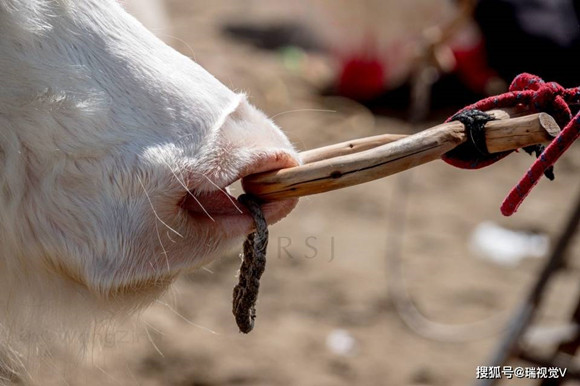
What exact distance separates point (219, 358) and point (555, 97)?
1.64 meters

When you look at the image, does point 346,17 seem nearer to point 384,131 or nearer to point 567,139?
point 384,131

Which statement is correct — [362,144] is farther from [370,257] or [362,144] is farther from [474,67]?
[474,67]

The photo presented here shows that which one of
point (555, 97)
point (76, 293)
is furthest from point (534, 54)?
point (76, 293)

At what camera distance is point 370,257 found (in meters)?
3.24

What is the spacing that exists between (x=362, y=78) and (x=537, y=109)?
12.4ft

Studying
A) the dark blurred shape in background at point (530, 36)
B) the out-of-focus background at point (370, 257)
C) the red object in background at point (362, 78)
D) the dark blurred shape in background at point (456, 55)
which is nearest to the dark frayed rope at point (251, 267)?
the out-of-focus background at point (370, 257)

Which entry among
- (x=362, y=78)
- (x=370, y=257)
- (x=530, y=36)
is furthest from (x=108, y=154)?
(x=362, y=78)

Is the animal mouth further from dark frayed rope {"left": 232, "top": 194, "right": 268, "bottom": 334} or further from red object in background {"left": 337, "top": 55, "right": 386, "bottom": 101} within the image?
red object in background {"left": 337, "top": 55, "right": 386, "bottom": 101}

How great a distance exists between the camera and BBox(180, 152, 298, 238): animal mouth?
117cm

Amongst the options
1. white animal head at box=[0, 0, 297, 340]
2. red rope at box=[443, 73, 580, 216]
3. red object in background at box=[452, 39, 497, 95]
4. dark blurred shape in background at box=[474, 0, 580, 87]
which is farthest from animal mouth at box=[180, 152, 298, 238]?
red object in background at box=[452, 39, 497, 95]

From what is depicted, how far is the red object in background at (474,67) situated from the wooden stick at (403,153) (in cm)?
370

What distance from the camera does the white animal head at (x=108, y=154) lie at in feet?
3.69

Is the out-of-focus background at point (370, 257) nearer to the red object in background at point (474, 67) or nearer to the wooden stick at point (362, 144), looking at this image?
the red object in background at point (474, 67)

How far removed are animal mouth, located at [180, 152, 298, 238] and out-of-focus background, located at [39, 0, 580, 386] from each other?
26 centimetres
